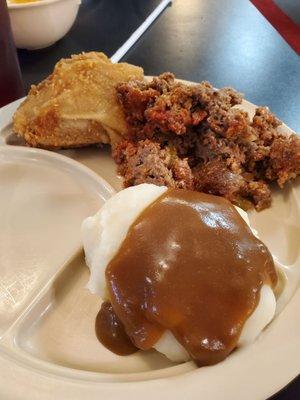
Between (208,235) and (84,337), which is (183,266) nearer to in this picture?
(208,235)

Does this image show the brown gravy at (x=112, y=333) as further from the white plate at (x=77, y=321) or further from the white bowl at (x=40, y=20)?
the white bowl at (x=40, y=20)

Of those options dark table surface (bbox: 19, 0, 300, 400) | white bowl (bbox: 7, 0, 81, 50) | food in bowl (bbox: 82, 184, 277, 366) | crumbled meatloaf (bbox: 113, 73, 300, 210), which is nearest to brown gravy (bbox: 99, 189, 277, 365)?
food in bowl (bbox: 82, 184, 277, 366)

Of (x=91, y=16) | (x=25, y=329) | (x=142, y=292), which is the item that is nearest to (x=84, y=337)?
(x=25, y=329)

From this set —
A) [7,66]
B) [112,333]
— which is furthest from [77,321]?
[7,66]

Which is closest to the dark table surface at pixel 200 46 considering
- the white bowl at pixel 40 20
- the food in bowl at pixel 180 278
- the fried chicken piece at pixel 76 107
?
the white bowl at pixel 40 20

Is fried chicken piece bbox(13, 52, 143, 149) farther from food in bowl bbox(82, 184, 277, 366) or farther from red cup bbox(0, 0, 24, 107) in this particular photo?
food in bowl bbox(82, 184, 277, 366)
